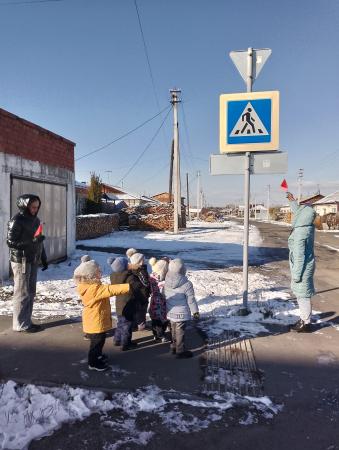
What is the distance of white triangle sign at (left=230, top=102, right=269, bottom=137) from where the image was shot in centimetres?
518

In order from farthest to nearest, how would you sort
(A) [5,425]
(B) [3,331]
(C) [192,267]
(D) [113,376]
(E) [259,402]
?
(C) [192,267] < (B) [3,331] < (D) [113,376] < (E) [259,402] < (A) [5,425]

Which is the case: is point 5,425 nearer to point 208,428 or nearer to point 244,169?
point 208,428

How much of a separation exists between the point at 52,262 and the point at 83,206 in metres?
18.0

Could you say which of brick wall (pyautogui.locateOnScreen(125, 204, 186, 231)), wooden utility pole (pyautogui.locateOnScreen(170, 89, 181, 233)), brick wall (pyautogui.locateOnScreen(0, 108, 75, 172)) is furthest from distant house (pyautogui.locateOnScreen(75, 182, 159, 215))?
brick wall (pyautogui.locateOnScreen(0, 108, 75, 172))

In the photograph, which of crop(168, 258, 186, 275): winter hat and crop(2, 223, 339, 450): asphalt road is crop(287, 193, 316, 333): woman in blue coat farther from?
crop(168, 258, 186, 275): winter hat

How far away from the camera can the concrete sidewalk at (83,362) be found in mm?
3424

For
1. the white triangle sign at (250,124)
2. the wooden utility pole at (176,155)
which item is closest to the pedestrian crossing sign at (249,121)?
the white triangle sign at (250,124)

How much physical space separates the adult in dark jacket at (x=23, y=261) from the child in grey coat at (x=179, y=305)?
Result: 6.28 ft

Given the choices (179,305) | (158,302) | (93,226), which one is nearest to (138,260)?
(158,302)

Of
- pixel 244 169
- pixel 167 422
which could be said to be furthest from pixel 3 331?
pixel 244 169

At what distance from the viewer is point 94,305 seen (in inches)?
146

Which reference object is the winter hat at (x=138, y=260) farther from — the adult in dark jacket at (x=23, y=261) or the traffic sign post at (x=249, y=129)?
the traffic sign post at (x=249, y=129)

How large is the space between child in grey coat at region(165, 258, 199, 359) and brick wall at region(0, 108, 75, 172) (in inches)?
191

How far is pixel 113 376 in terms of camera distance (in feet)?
11.6
